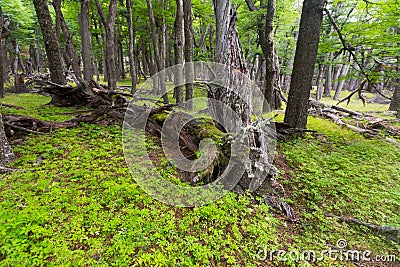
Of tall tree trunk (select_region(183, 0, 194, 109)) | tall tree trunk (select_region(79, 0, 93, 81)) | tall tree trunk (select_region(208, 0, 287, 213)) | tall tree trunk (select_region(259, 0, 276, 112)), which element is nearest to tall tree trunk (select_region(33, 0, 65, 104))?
tall tree trunk (select_region(79, 0, 93, 81))

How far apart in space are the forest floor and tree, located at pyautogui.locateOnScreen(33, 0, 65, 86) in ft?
10.8

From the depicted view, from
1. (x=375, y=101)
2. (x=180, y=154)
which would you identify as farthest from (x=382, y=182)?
(x=375, y=101)

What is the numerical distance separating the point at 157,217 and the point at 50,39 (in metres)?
6.58

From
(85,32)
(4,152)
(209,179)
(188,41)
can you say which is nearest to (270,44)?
(188,41)

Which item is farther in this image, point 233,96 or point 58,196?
point 233,96

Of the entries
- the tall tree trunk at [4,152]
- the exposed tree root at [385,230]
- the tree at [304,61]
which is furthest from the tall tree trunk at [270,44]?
the tall tree trunk at [4,152]

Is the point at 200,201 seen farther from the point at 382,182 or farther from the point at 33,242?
the point at 382,182

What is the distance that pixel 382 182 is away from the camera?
4043mm

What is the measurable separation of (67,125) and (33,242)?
373 centimetres

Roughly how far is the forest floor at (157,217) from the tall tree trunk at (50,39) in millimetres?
3305

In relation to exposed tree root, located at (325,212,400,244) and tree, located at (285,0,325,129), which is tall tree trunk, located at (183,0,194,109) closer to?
tree, located at (285,0,325,129)

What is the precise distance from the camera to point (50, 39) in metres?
6.48

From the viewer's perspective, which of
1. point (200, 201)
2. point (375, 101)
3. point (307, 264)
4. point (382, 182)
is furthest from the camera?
point (375, 101)

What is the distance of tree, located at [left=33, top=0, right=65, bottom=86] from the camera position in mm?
6179
